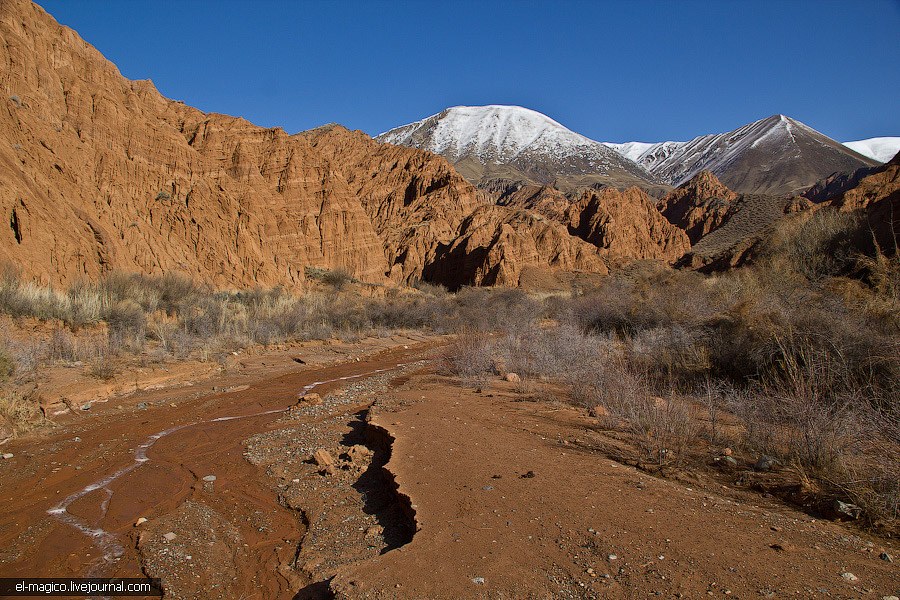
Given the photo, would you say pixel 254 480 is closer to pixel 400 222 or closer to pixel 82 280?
pixel 82 280

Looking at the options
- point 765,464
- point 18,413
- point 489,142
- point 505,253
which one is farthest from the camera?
point 489,142

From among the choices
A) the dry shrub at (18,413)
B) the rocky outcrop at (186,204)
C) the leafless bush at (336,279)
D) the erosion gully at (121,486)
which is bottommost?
the erosion gully at (121,486)

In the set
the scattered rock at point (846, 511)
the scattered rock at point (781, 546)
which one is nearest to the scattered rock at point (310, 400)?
the scattered rock at point (781, 546)

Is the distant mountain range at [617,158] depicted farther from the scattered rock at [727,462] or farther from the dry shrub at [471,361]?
the scattered rock at [727,462]

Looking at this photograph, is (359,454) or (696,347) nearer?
(359,454)

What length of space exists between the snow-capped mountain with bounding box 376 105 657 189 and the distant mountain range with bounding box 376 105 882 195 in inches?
10.7

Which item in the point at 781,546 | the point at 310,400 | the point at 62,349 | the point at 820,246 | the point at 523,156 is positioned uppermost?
the point at 523,156

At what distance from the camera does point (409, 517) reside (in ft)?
18.4

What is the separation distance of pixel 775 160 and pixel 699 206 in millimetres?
78520

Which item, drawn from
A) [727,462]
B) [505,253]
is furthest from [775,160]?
[727,462]

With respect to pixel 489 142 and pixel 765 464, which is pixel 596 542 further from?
pixel 489 142

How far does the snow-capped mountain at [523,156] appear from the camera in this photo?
141250 mm

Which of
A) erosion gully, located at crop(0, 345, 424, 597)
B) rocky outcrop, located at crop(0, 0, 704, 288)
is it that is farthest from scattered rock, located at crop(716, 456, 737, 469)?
rocky outcrop, located at crop(0, 0, 704, 288)

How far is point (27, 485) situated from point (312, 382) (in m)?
9.32
